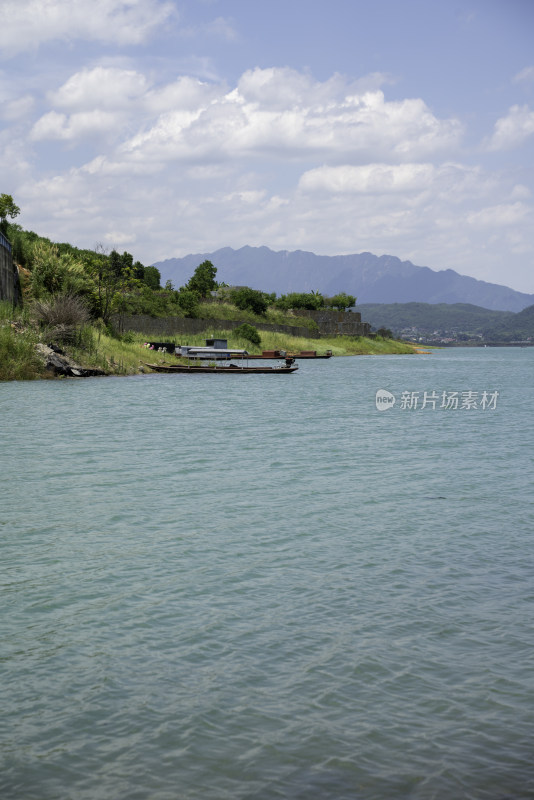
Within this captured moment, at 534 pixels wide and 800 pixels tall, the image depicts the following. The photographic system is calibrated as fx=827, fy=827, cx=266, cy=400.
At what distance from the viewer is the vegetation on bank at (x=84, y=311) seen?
4738cm

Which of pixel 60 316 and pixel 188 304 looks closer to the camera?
pixel 60 316

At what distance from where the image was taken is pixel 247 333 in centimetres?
9056

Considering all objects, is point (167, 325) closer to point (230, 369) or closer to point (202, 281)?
point (230, 369)

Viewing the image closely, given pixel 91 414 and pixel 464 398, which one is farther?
pixel 464 398

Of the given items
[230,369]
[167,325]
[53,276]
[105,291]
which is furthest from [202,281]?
[53,276]

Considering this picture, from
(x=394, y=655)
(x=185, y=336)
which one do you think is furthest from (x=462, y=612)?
(x=185, y=336)

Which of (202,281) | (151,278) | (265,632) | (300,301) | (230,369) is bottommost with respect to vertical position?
(265,632)

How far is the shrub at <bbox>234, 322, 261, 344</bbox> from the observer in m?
90.1

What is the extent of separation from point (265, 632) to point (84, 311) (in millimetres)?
46877

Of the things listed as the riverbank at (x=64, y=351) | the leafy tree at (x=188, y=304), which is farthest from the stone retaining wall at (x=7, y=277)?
the leafy tree at (x=188, y=304)

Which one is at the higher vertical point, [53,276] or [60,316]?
[53,276]

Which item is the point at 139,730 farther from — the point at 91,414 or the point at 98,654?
the point at 91,414

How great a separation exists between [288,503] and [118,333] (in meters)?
55.6

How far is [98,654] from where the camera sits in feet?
24.5
